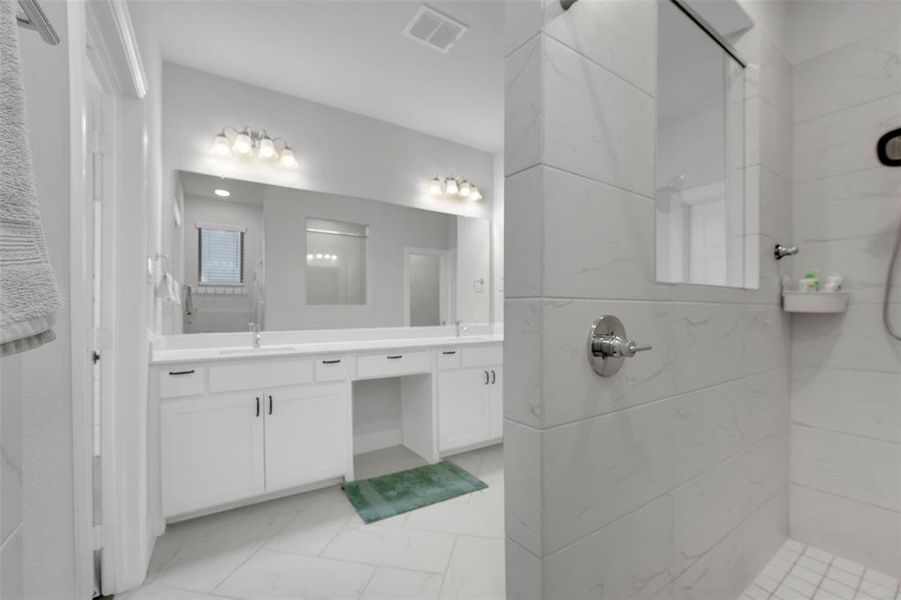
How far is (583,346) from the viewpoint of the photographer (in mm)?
887

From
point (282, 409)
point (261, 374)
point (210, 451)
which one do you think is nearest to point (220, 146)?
point (261, 374)

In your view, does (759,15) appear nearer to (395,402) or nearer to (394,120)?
(394,120)

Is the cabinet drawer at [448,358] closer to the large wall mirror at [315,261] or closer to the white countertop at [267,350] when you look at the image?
the white countertop at [267,350]

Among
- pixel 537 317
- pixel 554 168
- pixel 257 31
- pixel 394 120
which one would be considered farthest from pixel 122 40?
pixel 394 120

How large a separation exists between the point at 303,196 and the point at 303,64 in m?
0.87

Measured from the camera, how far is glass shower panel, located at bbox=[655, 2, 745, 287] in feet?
4.26

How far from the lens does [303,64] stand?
2.41m

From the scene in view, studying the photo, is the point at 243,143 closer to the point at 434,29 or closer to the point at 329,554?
the point at 434,29

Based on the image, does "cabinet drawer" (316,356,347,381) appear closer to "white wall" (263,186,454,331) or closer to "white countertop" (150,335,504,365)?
"white countertop" (150,335,504,365)

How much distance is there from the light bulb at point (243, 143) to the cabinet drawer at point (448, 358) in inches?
75.9

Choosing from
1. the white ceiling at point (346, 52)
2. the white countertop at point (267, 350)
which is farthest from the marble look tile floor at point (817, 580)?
the white ceiling at point (346, 52)

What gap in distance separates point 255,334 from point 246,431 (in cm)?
74

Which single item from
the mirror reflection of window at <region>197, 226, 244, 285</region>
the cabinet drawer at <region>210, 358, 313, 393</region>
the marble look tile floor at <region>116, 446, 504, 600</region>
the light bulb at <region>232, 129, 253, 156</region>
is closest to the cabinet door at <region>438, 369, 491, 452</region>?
the marble look tile floor at <region>116, 446, 504, 600</region>

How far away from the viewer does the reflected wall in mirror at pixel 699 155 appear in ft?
4.26
